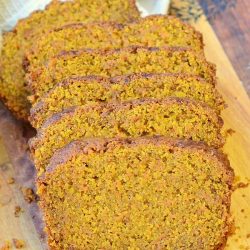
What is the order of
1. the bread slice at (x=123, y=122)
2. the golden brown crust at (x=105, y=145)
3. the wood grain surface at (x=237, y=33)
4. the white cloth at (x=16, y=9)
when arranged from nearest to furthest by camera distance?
the golden brown crust at (x=105, y=145), the bread slice at (x=123, y=122), the wood grain surface at (x=237, y=33), the white cloth at (x=16, y=9)

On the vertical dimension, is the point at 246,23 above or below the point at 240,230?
above

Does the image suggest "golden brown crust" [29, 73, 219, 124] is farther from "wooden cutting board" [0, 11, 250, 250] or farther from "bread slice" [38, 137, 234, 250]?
"wooden cutting board" [0, 11, 250, 250]

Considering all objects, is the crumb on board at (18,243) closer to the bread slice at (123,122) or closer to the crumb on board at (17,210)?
the crumb on board at (17,210)

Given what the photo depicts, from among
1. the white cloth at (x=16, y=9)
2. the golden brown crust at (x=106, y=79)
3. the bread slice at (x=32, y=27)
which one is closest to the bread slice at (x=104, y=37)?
the bread slice at (x=32, y=27)

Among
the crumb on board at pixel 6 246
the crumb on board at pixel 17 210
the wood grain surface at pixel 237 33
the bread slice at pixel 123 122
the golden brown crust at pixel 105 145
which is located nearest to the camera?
the golden brown crust at pixel 105 145

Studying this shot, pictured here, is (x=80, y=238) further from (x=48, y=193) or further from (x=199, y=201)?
(x=199, y=201)

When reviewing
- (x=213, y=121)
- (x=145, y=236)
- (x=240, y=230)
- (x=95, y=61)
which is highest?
(x=95, y=61)

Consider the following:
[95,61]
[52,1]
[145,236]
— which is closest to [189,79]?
[95,61]

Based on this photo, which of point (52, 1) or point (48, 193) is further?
point (52, 1)
